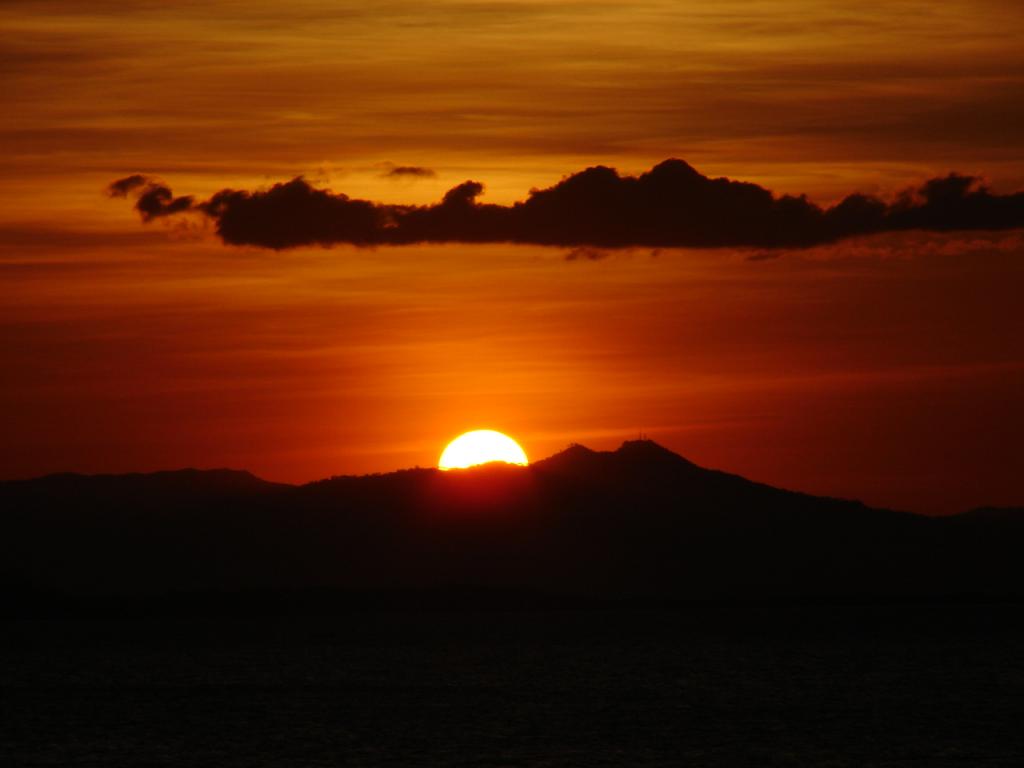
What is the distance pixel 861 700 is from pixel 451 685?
31633 mm

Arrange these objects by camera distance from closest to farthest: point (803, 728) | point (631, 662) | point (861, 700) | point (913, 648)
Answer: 1. point (803, 728)
2. point (861, 700)
3. point (631, 662)
4. point (913, 648)

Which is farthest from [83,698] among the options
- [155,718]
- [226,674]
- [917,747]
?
[917,747]

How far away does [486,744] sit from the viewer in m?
89.1

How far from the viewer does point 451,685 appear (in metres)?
134

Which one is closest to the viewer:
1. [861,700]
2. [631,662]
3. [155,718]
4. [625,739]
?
[625,739]

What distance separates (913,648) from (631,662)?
146 ft

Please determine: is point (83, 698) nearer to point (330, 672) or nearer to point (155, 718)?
point (155, 718)

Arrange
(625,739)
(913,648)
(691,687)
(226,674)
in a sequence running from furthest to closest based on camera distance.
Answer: (913,648), (226,674), (691,687), (625,739)

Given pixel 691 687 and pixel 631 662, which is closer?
pixel 691 687

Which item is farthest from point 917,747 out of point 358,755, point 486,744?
point 358,755

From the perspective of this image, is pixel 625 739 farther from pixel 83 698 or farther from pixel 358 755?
pixel 83 698

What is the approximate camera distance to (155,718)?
349 feet

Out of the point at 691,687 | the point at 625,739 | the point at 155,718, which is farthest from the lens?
the point at 691,687

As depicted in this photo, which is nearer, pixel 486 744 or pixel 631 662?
pixel 486 744
